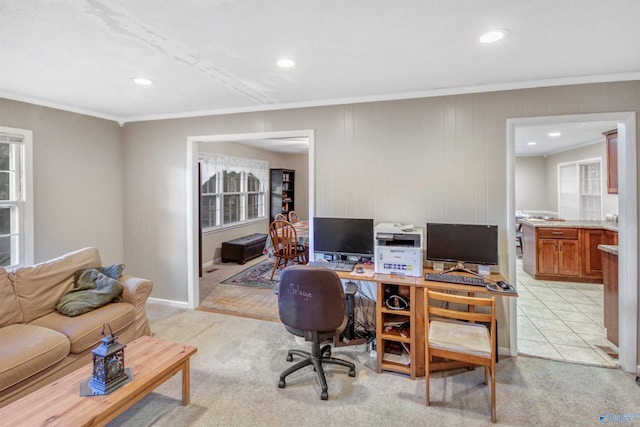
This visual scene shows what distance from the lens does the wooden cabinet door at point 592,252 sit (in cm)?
466

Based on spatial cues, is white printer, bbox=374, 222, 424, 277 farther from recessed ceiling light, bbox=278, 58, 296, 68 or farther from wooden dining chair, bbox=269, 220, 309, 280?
wooden dining chair, bbox=269, 220, 309, 280

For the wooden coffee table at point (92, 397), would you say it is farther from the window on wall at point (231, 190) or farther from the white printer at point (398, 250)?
the window on wall at point (231, 190)

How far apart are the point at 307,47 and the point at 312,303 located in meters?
1.67

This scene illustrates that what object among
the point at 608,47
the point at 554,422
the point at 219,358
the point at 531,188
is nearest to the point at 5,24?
the point at 219,358

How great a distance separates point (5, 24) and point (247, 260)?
4780 mm

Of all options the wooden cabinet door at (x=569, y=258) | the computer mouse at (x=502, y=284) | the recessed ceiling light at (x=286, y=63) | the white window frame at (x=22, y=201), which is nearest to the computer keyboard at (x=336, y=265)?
the computer mouse at (x=502, y=284)

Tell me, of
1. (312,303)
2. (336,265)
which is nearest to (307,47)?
(312,303)

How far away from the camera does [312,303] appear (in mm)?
2152

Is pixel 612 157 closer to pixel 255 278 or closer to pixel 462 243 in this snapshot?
pixel 462 243

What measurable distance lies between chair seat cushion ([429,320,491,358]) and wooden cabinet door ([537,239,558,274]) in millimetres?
3454

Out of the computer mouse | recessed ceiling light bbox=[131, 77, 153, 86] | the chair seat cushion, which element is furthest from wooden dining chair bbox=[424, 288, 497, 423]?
recessed ceiling light bbox=[131, 77, 153, 86]

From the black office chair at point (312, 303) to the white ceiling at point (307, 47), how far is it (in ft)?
4.81

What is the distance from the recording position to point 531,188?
25.8 feet

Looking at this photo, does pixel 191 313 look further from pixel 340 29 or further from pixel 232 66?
pixel 340 29
